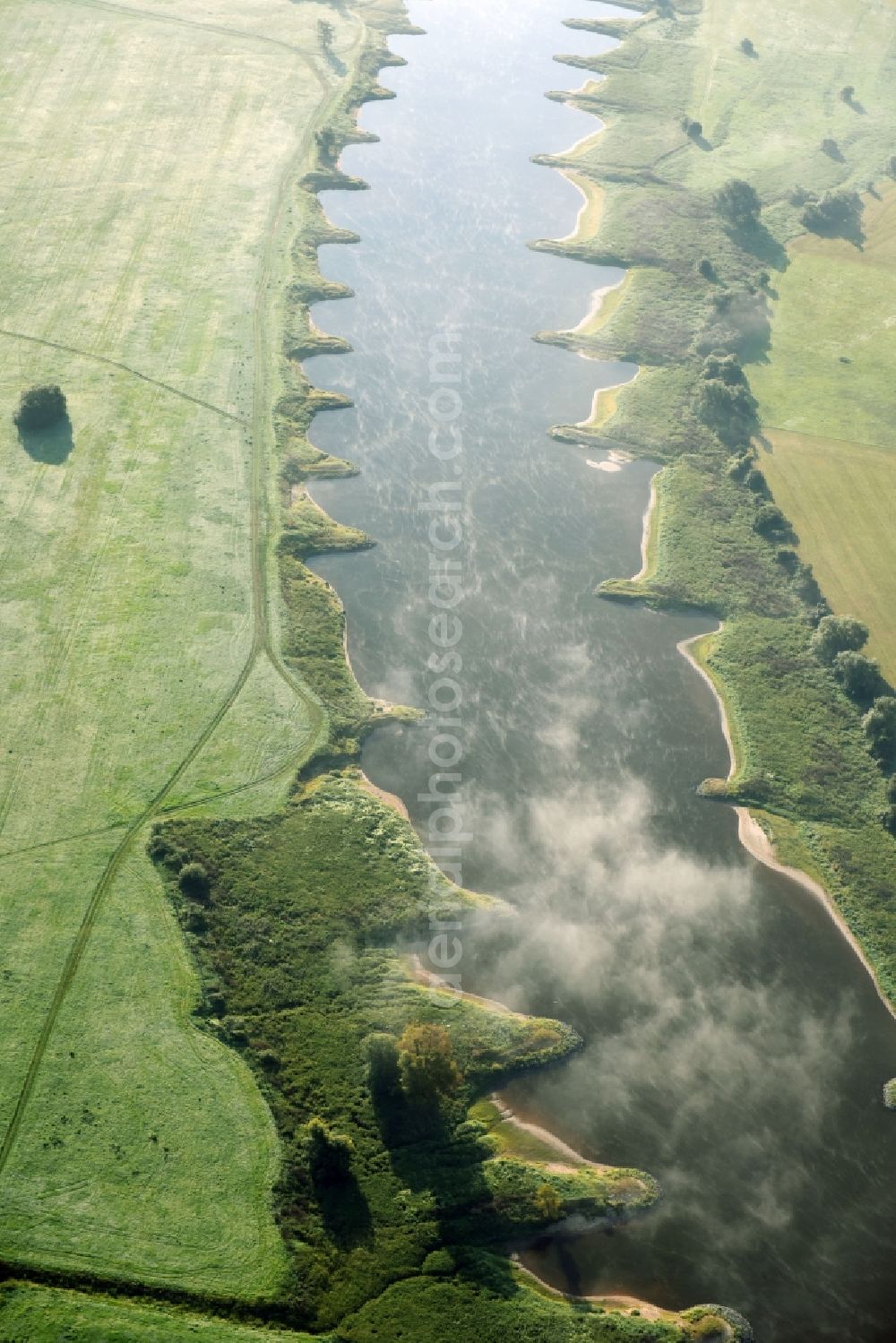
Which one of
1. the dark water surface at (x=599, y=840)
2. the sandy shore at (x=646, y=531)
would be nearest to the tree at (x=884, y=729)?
the dark water surface at (x=599, y=840)

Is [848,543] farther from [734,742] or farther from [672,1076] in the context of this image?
[672,1076]

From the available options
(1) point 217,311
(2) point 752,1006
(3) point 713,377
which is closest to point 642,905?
(2) point 752,1006

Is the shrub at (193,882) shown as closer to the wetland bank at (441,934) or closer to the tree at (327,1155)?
the wetland bank at (441,934)

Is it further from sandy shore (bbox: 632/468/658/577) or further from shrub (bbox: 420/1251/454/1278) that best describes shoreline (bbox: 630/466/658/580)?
shrub (bbox: 420/1251/454/1278)

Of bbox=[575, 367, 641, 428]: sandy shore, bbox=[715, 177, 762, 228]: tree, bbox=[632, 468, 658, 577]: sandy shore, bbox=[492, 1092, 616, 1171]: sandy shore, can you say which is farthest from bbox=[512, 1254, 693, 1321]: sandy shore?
bbox=[715, 177, 762, 228]: tree

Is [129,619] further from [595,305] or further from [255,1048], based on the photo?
[595,305]

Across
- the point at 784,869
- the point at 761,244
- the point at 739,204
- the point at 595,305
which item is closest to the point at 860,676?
the point at 784,869

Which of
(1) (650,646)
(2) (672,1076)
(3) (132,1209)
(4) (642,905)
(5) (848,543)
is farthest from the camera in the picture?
(5) (848,543)
